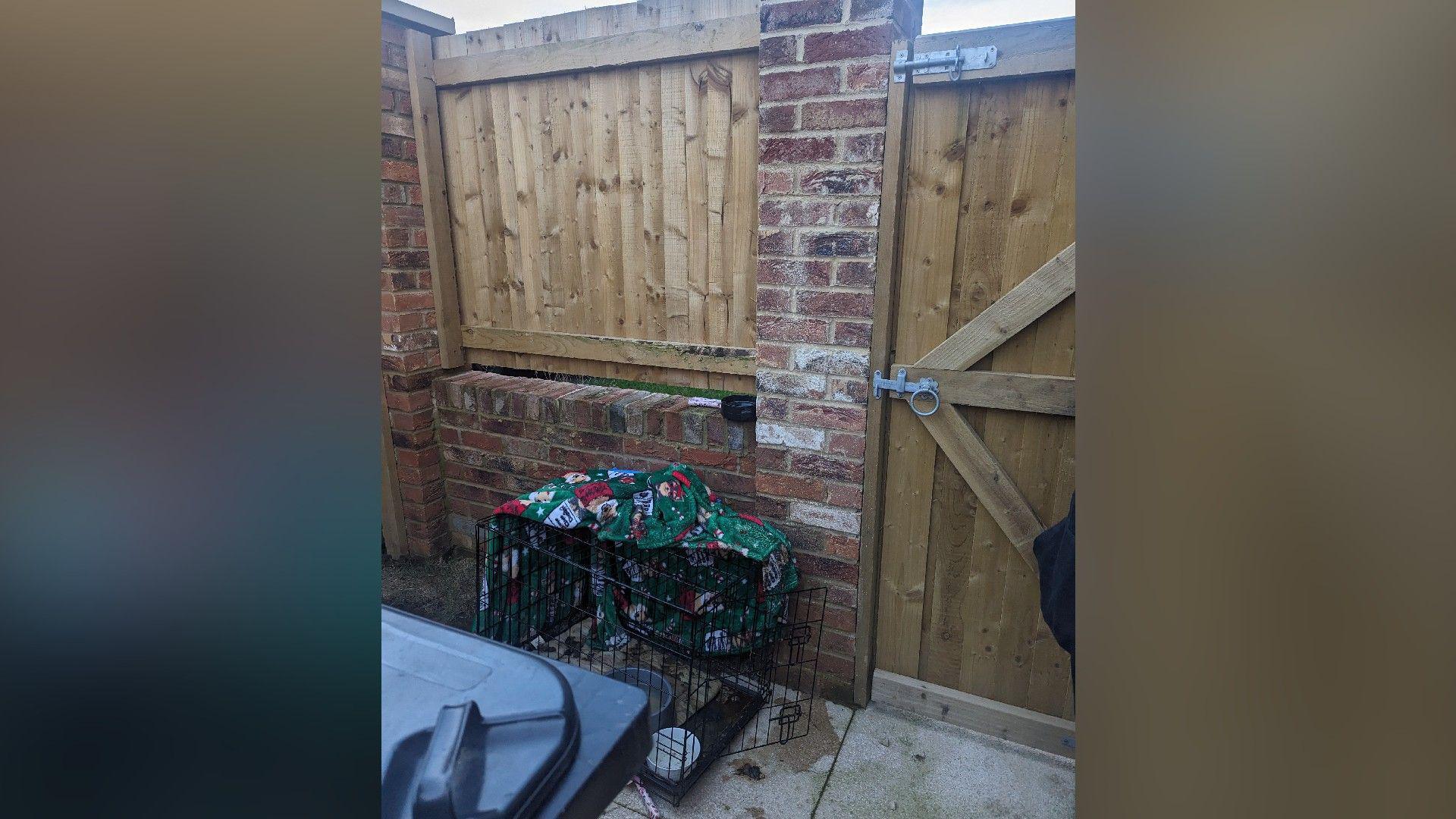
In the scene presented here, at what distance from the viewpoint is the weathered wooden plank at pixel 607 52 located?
253cm

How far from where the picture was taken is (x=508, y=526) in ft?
9.22

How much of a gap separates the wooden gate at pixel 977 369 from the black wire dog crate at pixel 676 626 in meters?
0.34

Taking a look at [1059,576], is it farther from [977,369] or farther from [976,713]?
[976,713]

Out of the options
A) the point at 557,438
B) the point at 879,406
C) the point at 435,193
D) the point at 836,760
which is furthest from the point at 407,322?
the point at 836,760

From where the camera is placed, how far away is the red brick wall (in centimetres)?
287

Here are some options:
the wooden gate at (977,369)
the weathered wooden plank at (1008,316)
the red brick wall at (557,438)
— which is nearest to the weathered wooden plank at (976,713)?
the wooden gate at (977,369)

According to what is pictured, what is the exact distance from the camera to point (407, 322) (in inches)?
132

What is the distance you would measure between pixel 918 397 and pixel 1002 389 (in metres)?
0.26
